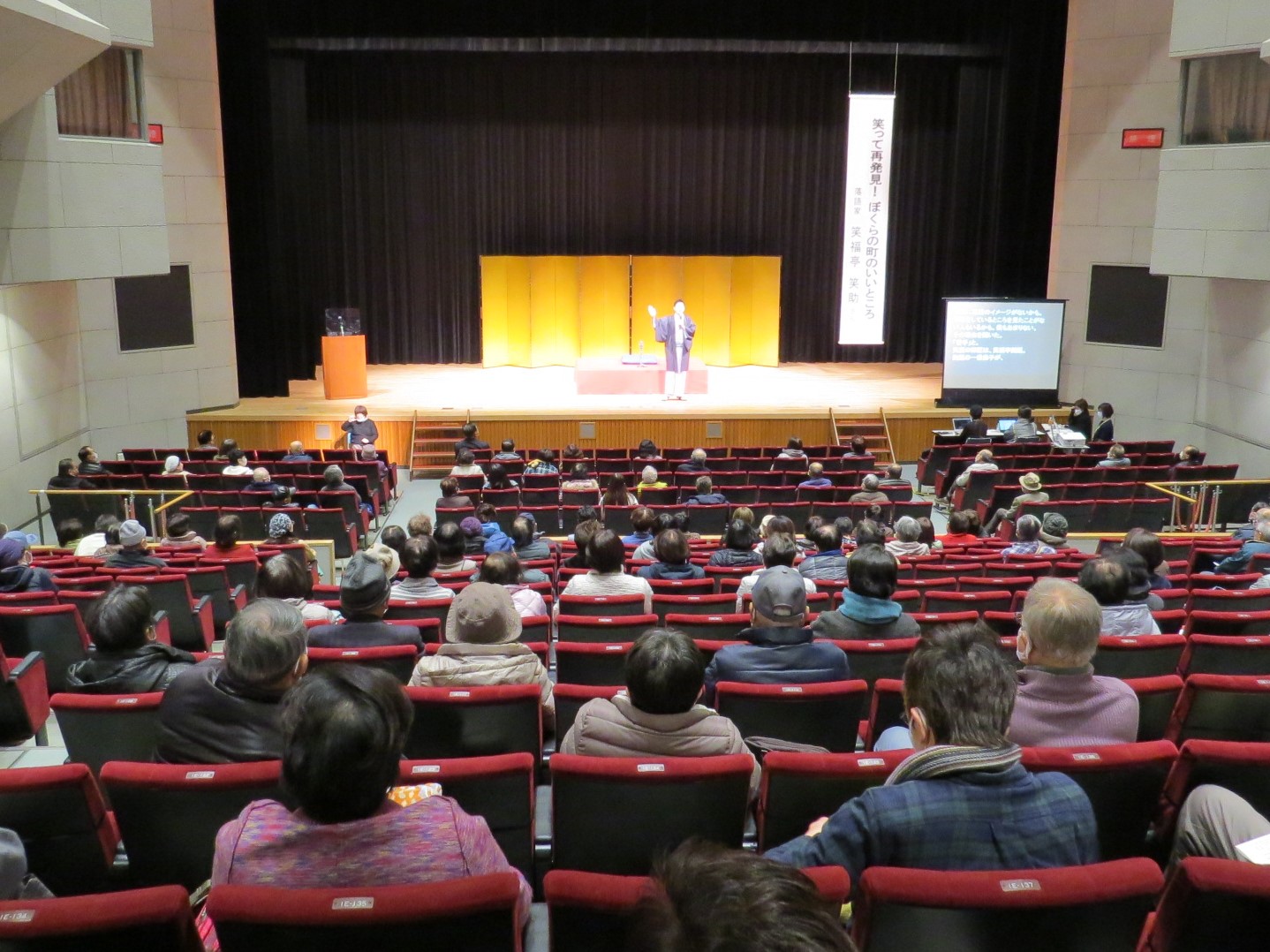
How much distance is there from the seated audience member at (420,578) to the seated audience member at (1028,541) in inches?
164

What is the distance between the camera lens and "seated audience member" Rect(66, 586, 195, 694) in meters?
3.93

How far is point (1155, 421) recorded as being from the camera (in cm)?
1573

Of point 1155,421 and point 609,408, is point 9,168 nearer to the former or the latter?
point 609,408

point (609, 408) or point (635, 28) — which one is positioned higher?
point (635, 28)

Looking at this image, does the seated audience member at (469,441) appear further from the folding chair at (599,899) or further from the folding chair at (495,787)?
the folding chair at (599,899)

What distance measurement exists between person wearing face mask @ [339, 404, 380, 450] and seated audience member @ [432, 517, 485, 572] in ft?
→ 23.5

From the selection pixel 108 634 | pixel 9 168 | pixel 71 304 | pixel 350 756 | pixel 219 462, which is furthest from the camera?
pixel 71 304

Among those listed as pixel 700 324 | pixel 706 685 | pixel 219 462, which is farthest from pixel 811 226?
pixel 706 685

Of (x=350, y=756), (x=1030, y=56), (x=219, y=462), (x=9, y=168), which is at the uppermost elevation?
(x=1030, y=56)

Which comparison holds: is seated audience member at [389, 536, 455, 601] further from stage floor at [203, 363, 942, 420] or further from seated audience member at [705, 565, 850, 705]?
stage floor at [203, 363, 942, 420]

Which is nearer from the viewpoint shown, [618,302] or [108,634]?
[108,634]

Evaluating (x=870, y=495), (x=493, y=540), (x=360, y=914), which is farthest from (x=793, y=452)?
(x=360, y=914)

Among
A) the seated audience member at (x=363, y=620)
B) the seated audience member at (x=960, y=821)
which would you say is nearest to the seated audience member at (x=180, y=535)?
the seated audience member at (x=363, y=620)

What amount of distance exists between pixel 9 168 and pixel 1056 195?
43.5 ft
